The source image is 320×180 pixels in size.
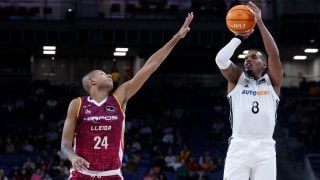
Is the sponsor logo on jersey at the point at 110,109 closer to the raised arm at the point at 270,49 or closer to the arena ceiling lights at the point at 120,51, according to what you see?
the raised arm at the point at 270,49

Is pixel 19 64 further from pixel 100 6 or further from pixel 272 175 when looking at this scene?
pixel 272 175

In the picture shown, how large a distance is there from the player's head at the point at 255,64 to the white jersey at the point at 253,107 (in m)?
0.07

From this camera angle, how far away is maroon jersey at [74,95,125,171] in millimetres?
7672

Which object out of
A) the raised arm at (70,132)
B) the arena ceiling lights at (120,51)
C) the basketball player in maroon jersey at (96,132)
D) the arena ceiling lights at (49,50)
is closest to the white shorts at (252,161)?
the basketball player in maroon jersey at (96,132)

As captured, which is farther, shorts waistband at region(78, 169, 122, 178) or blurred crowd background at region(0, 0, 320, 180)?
blurred crowd background at region(0, 0, 320, 180)

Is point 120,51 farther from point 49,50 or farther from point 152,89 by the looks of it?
point 152,89

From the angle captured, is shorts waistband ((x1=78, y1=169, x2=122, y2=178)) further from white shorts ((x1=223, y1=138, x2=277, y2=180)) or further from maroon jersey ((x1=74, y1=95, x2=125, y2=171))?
white shorts ((x1=223, y1=138, x2=277, y2=180))

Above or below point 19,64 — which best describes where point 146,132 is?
below

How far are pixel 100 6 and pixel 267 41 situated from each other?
2552 centimetres

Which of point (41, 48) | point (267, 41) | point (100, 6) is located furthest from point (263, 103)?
point (41, 48)

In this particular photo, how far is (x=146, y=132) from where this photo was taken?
2714 centimetres

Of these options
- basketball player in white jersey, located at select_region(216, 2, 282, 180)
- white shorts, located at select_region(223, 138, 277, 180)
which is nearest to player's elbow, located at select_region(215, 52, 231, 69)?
basketball player in white jersey, located at select_region(216, 2, 282, 180)

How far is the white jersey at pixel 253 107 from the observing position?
8.54 metres

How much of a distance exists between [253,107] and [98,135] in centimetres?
202
